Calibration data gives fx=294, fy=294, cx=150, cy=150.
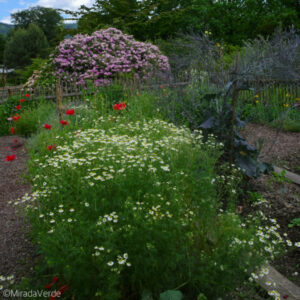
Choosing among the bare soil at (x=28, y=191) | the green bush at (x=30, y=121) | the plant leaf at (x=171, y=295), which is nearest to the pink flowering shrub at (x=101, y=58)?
the green bush at (x=30, y=121)

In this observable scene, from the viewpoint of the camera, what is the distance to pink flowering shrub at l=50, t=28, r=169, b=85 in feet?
38.2

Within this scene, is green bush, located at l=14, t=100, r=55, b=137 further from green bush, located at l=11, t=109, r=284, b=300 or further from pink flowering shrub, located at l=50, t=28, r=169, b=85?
green bush, located at l=11, t=109, r=284, b=300

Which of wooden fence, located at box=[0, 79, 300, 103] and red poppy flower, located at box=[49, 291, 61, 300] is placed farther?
wooden fence, located at box=[0, 79, 300, 103]

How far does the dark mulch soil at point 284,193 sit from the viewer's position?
3.01 meters

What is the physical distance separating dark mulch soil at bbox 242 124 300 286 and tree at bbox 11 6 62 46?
146 feet

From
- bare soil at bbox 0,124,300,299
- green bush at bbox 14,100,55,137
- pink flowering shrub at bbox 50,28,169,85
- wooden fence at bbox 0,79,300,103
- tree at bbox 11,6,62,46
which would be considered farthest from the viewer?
tree at bbox 11,6,62,46

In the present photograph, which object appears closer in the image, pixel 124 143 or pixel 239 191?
pixel 124 143

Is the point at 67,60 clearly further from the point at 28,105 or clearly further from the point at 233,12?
the point at 233,12

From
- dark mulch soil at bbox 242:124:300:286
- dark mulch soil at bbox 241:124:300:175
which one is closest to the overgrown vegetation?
dark mulch soil at bbox 242:124:300:286

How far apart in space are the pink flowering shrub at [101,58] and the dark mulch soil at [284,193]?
21.6ft

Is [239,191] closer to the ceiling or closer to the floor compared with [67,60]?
closer to the floor

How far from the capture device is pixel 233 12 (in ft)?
69.2

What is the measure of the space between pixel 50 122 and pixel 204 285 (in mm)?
4904

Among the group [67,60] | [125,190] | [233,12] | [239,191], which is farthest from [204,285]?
[233,12]
